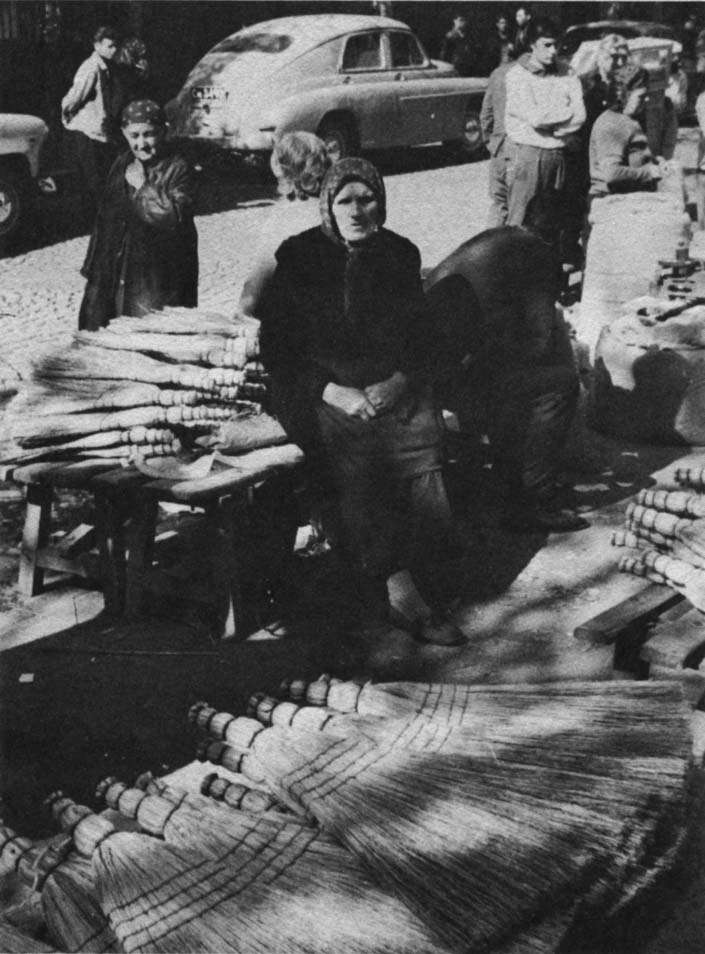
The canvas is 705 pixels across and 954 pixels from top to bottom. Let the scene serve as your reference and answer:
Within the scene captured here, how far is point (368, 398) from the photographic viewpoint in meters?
4.62

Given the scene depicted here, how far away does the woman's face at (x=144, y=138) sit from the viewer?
5.59 metres

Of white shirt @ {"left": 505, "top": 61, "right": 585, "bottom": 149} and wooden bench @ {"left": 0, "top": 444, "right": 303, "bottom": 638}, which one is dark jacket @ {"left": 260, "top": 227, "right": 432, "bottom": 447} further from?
white shirt @ {"left": 505, "top": 61, "right": 585, "bottom": 149}

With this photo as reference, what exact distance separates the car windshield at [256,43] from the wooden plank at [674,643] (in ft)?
40.1

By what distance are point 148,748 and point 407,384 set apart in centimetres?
167

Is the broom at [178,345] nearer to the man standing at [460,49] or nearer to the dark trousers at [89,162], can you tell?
the dark trousers at [89,162]

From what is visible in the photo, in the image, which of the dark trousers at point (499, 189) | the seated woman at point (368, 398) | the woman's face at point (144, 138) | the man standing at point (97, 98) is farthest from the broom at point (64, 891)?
the dark trousers at point (499, 189)

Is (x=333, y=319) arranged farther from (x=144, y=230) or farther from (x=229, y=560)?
(x=144, y=230)

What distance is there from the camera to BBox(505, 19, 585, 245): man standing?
8.73m

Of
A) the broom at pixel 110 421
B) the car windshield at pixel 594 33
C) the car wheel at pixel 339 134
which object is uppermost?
the car windshield at pixel 594 33

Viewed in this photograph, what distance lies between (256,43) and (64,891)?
13.8 meters

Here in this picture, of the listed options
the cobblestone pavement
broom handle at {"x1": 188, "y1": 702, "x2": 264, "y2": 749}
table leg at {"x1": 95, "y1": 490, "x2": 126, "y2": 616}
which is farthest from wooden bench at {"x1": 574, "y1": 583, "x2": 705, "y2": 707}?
the cobblestone pavement

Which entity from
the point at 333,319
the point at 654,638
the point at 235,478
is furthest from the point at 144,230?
the point at 654,638

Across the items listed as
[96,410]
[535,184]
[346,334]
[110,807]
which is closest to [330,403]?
[346,334]

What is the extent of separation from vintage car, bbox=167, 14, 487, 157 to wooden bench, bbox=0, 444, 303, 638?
9.55 m
